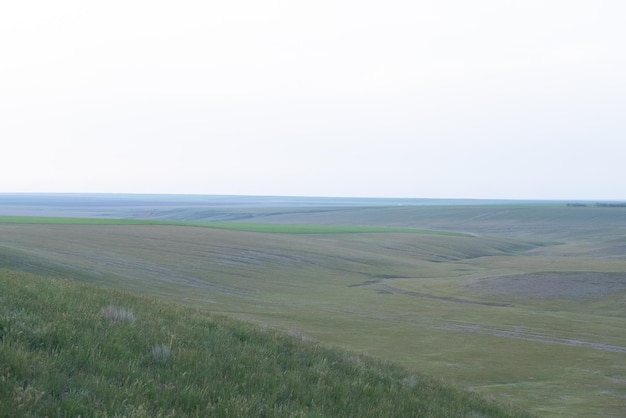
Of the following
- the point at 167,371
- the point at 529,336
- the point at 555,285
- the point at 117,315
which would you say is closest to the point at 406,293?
the point at 555,285

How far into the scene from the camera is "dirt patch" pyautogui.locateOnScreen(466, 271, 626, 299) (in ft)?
237

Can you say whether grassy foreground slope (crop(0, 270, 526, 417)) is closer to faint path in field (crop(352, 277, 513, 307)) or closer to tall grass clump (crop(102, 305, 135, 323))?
tall grass clump (crop(102, 305, 135, 323))

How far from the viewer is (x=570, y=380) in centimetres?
3475

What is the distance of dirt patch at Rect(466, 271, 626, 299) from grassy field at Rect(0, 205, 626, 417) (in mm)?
196

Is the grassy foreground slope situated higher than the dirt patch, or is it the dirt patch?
the grassy foreground slope

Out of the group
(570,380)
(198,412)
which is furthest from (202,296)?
(198,412)

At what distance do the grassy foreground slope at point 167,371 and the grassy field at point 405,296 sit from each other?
6.45m

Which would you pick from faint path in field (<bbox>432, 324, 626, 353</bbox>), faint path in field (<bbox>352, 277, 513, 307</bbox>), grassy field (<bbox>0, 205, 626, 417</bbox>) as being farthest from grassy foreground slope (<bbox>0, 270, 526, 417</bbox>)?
faint path in field (<bbox>352, 277, 513, 307</bbox>)

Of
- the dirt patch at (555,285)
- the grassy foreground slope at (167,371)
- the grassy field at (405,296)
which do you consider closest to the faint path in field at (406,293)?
the grassy field at (405,296)

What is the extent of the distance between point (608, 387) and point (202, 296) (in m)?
37.4

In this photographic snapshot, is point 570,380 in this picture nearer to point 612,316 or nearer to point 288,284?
point 612,316

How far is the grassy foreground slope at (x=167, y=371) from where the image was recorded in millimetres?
8148

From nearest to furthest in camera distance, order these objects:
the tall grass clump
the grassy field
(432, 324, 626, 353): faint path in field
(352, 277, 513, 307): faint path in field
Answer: the tall grass clump → the grassy field → (432, 324, 626, 353): faint path in field → (352, 277, 513, 307): faint path in field

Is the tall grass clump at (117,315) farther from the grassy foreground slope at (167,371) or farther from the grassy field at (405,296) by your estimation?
the grassy field at (405,296)
